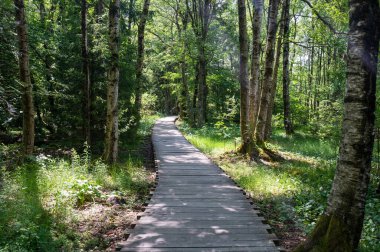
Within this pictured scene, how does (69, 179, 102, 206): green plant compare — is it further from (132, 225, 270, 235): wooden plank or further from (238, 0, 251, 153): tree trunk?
(238, 0, 251, 153): tree trunk

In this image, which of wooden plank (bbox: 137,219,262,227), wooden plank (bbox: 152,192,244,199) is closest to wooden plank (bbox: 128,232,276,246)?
wooden plank (bbox: 137,219,262,227)

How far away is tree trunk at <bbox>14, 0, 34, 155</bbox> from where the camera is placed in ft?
31.5

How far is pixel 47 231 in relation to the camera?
486cm

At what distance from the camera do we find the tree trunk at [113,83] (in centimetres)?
989

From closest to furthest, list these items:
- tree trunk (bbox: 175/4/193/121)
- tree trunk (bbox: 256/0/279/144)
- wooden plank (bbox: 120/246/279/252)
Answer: wooden plank (bbox: 120/246/279/252)
tree trunk (bbox: 256/0/279/144)
tree trunk (bbox: 175/4/193/121)

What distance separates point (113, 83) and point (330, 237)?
7954mm

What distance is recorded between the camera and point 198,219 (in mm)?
5668

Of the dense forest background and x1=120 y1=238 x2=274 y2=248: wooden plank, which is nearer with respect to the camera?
x1=120 y1=238 x2=274 y2=248: wooden plank

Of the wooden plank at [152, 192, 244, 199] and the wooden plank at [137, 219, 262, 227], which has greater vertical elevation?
the wooden plank at [152, 192, 244, 199]

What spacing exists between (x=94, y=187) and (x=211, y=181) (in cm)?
306

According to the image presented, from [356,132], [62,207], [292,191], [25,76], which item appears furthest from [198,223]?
[25,76]

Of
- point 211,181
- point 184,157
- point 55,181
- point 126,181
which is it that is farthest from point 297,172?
point 55,181

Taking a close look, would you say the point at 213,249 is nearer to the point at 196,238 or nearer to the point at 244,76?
the point at 196,238

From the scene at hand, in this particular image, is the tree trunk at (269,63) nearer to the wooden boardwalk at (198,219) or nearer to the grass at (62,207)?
the wooden boardwalk at (198,219)
